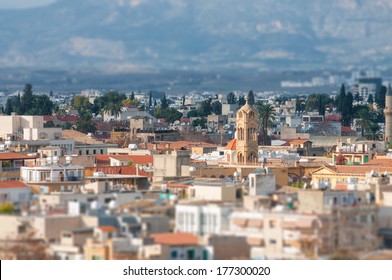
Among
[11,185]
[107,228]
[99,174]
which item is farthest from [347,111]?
[107,228]

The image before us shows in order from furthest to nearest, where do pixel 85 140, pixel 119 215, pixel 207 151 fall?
pixel 85 140, pixel 207 151, pixel 119 215

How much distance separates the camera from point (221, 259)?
2262 centimetres

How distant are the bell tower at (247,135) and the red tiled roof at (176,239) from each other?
33.4 m

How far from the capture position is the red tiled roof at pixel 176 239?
906 inches

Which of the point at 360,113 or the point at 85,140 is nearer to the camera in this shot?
the point at 85,140

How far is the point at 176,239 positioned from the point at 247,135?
3492 centimetres

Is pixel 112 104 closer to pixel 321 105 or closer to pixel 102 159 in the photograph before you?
pixel 321 105

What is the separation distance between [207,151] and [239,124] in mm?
11913

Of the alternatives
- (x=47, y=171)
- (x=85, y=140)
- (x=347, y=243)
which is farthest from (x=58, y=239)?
(x=85, y=140)

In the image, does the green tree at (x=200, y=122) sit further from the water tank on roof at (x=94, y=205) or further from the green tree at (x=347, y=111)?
the water tank on roof at (x=94, y=205)

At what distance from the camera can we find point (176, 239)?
76.5 ft

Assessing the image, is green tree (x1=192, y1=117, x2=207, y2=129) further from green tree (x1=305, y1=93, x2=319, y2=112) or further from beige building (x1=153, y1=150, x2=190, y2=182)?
beige building (x1=153, y1=150, x2=190, y2=182)

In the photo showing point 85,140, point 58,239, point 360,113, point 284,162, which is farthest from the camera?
point 360,113

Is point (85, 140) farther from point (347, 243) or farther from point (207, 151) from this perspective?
point (347, 243)
